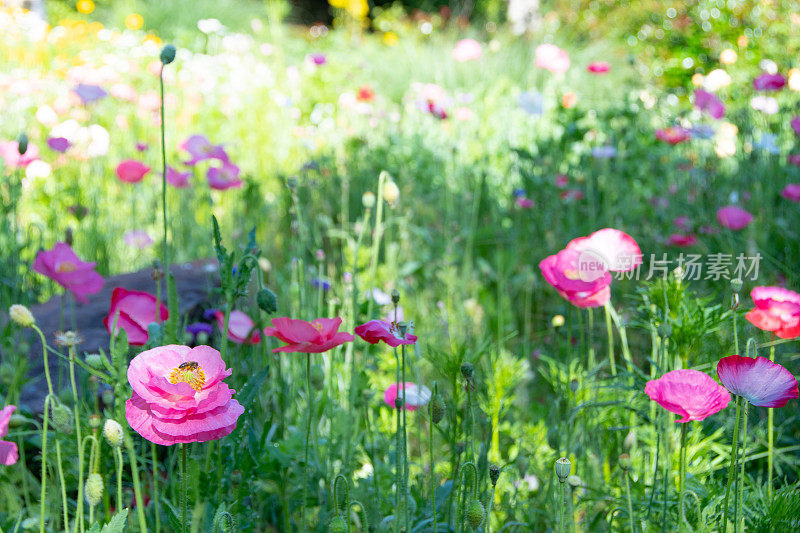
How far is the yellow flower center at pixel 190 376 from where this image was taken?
2.63 ft

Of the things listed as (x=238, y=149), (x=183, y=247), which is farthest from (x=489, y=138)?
(x=183, y=247)

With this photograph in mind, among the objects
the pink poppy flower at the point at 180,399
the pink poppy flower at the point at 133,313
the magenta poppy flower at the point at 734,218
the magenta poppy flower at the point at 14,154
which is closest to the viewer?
the pink poppy flower at the point at 180,399

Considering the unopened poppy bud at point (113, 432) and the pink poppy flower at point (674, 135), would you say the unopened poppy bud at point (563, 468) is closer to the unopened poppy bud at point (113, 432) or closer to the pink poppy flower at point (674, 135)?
the unopened poppy bud at point (113, 432)

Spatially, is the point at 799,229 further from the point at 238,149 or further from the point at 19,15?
the point at 19,15

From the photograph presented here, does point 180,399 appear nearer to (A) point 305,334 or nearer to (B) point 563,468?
(A) point 305,334

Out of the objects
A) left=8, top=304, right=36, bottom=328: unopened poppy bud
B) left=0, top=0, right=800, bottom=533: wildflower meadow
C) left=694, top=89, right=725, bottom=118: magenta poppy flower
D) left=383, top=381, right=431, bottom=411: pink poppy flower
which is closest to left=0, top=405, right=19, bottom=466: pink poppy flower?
left=0, top=0, right=800, bottom=533: wildflower meadow

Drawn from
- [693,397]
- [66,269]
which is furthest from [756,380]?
[66,269]

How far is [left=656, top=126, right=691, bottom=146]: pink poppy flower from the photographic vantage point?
8.34ft

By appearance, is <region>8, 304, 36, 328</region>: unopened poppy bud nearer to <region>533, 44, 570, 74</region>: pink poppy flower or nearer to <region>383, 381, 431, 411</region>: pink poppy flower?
<region>383, 381, 431, 411</region>: pink poppy flower

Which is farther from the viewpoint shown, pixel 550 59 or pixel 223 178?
pixel 550 59

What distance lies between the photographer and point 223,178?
212 cm

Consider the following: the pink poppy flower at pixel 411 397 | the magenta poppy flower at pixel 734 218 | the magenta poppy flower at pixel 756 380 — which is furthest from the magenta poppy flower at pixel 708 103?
the magenta poppy flower at pixel 756 380

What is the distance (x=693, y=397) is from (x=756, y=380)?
8cm

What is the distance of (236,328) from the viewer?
4.23 ft
